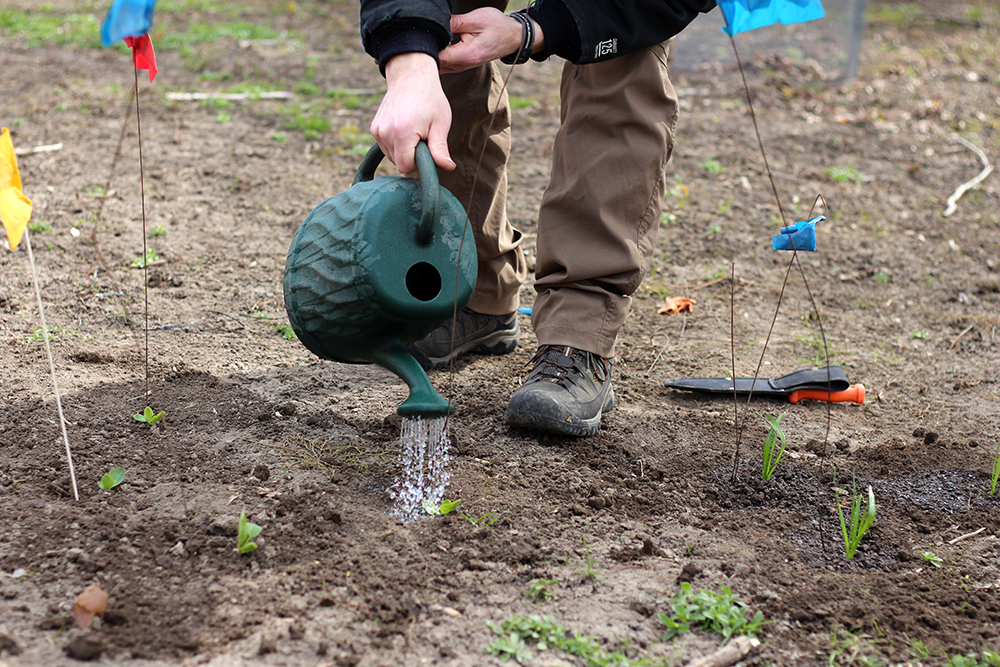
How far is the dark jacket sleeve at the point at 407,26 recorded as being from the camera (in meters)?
1.78

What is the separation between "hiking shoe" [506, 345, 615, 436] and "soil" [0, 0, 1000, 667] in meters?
0.09

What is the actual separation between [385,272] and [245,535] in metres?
0.58

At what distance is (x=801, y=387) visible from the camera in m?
2.47

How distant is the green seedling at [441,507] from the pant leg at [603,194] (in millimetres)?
621

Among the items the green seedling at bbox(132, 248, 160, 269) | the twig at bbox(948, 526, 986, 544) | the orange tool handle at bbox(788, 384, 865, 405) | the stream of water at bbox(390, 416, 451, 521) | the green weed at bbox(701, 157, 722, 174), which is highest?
the green weed at bbox(701, 157, 722, 174)

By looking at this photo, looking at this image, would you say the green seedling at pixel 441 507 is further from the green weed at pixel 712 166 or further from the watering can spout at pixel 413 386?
the green weed at pixel 712 166

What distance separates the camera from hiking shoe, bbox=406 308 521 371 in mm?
2600

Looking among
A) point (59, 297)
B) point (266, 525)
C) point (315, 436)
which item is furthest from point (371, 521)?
point (59, 297)

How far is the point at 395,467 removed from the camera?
6.54 feet

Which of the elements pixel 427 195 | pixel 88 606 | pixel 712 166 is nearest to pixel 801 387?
pixel 427 195

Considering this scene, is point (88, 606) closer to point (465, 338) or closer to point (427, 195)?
point (427, 195)

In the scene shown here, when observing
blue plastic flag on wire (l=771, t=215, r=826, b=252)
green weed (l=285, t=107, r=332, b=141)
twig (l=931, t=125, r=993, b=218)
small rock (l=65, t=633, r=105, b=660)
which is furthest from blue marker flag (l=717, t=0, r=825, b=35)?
green weed (l=285, t=107, r=332, b=141)

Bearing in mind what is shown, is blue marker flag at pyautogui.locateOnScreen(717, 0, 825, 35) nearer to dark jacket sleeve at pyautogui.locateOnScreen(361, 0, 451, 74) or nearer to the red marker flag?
dark jacket sleeve at pyautogui.locateOnScreen(361, 0, 451, 74)

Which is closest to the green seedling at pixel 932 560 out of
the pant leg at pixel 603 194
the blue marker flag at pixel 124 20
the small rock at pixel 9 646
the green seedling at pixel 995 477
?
the green seedling at pixel 995 477
